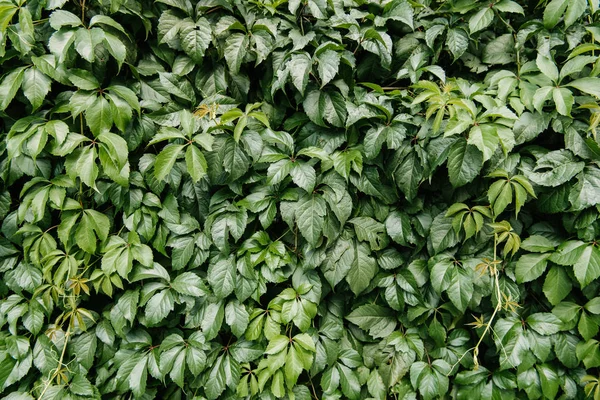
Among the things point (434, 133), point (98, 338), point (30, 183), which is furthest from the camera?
point (98, 338)

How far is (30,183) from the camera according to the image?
1.65 meters

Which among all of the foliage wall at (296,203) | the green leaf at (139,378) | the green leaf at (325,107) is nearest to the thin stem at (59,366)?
the foliage wall at (296,203)

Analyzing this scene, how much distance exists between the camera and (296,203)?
1.60 m

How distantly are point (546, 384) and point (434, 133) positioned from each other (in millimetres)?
1054

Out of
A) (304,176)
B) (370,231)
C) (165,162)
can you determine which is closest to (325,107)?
(304,176)

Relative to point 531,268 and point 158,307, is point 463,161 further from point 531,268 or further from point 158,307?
point 158,307

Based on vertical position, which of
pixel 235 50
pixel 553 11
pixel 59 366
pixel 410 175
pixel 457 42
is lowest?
pixel 59 366

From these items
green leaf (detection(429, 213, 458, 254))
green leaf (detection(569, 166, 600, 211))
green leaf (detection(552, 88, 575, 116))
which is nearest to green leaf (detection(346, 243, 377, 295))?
green leaf (detection(429, 213, 458, 254))

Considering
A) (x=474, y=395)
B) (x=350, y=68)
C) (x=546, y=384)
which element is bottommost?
(x=474, y=395)

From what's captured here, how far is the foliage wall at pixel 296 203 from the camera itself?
5.14 feet

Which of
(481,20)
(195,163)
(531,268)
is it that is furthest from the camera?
(481,20)

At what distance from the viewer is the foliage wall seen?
5.14 feet

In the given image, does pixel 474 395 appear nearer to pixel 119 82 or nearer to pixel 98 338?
pixel 98 338

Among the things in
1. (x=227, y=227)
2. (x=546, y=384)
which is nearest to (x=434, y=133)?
(x=227, y=227)
